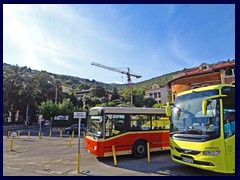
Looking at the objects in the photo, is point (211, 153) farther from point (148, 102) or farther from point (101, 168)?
point (148, 102)

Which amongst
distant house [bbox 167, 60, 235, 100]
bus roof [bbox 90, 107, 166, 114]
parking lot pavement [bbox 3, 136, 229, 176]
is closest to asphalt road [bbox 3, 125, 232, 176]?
parking lot pavement [bbox 3, 136, 229, 176]

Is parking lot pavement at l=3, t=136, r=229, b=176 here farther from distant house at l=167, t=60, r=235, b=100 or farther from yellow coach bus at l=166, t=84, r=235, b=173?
distant house at l=167, t=60, r=235, b=100

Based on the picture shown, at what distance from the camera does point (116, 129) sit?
10.7 metres

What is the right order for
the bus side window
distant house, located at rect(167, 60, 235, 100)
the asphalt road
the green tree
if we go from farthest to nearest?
the green tree, distant house, located at rect(167, 60, 235, 100), the asphalt road, the bus side window

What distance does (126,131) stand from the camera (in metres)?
10.9

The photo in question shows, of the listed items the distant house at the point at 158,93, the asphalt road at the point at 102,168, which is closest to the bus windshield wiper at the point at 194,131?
the asphalt road at the point at 102,168

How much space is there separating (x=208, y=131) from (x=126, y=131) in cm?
453

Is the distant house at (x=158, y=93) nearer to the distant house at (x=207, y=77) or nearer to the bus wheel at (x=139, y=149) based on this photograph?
the distant house at (x=207, y=77)

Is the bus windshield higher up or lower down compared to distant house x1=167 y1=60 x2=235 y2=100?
lower down

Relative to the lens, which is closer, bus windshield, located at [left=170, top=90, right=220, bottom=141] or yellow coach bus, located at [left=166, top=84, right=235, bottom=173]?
yellow coach bus, located at [left=166, top=84, right=235, bottom=173]

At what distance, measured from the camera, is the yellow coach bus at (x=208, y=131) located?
7070mm

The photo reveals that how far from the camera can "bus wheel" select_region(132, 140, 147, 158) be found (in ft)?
36.0

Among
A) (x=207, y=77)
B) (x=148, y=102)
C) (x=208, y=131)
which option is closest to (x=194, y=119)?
(x=208, y=131)
